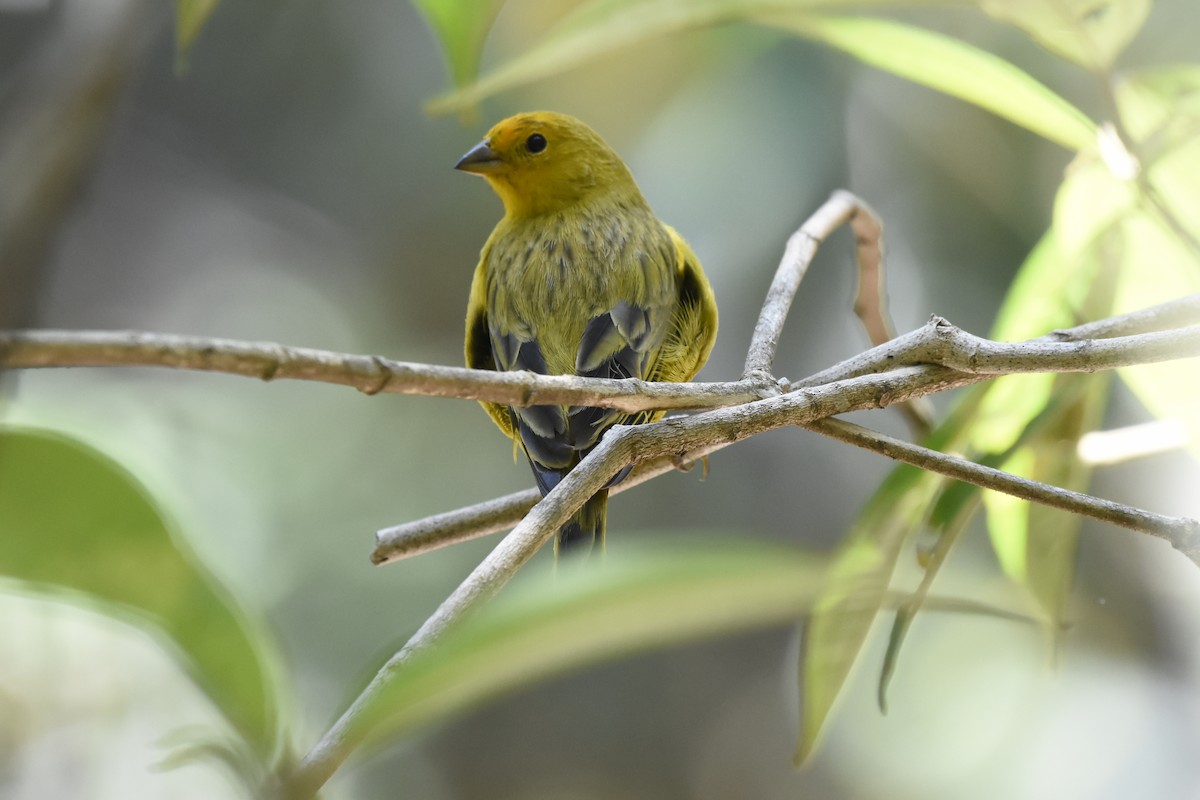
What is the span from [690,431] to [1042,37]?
0.58 metres

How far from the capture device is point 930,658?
10.9 ft

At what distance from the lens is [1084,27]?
1.07 m

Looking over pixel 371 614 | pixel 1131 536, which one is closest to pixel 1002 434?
pixel 1131 536

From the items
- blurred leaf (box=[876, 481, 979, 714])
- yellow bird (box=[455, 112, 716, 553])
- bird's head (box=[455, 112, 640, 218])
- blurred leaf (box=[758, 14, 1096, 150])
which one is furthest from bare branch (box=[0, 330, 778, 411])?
bird's head (box=[455, 112, 640, 218])

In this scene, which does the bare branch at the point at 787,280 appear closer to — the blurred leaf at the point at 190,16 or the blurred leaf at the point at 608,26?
the blurred leaf at the point at 608,26

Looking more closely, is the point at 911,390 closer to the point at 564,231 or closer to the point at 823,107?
the point at 564,231

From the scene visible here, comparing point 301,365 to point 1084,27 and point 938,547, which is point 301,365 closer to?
point 938,547

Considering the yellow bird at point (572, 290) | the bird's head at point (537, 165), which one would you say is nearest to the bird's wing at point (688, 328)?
the yellow bird at point (572, 290)

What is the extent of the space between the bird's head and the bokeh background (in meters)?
0.42

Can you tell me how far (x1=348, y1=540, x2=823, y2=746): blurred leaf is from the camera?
500mm

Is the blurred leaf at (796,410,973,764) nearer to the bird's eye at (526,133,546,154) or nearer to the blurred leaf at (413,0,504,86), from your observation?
the blurred leaf at (413,0,504,86)

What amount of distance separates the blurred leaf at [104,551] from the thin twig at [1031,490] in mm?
483

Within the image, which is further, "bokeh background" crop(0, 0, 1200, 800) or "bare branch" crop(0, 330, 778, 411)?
"bokeh background" crop(0, 0, 1200, 800)

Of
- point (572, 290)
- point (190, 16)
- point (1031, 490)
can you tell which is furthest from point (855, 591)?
point (572, 290)
